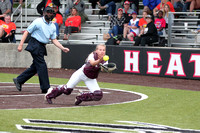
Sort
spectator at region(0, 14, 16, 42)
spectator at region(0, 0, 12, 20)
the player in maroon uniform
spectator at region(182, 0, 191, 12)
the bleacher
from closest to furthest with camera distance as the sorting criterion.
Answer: the player in maroon uniform < the bleacher < spectator at region(182, 0, 191, 12) < spectator at region(0, 14, 16, 42) < spectator at region(0, 0, 12, 20)

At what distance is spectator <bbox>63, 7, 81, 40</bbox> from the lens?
2048cm

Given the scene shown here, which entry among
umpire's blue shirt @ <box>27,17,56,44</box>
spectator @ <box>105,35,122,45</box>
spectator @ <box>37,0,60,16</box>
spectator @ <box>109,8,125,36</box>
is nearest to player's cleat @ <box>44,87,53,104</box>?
umpire's blue shirt @ <box>27,17,56,44</box>

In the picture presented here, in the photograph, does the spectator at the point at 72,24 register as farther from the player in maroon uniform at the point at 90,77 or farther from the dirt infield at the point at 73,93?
the player in maroon uniform at the point at 90,77

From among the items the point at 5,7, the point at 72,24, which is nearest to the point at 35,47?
the point at 72,24

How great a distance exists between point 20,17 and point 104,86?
417 inches

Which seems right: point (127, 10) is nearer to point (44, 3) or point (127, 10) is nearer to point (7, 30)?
point (44, 3)

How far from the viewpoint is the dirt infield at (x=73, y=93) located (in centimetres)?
996

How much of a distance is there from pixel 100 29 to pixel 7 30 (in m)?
4.06

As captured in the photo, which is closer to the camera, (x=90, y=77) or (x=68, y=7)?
(x=90, y=77)

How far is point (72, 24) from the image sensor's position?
20781 mm

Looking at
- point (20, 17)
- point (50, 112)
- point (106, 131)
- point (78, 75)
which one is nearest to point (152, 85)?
point (78, 75)

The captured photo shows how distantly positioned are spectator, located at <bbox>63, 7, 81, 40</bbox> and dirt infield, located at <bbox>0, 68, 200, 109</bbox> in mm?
2009

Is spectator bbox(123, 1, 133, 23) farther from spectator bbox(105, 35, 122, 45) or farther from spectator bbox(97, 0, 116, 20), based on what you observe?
spectator bbox(105, 35, 122, 45)

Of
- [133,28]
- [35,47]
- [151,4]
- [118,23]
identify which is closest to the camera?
[35,47]
